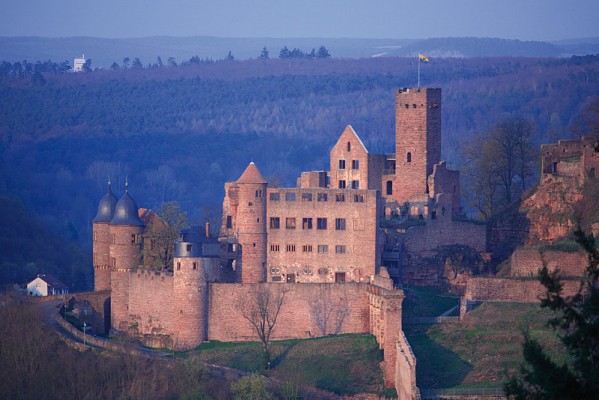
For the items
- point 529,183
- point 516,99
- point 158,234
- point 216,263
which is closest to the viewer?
point 216,263

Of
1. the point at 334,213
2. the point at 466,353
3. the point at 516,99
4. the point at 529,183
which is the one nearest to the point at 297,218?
the point at 334,213

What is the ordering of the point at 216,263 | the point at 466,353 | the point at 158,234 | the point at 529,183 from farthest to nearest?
the point at 529,183
the point at 158,234
the point at 216,263
the point at 466,353

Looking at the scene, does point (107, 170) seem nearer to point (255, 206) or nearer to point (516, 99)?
point (516, 99)

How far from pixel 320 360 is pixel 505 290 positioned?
847 centimetres

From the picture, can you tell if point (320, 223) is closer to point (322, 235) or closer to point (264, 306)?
point (322, 235)

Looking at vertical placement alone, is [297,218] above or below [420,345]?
above

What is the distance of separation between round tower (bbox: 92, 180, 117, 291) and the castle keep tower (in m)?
14.7

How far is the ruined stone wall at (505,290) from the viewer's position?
6762 cm

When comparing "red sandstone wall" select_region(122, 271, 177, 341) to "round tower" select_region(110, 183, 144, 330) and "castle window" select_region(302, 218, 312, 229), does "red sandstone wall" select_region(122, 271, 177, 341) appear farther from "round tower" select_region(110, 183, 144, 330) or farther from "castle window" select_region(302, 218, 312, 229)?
"castle window" select_region(302, 218, 312, 229)

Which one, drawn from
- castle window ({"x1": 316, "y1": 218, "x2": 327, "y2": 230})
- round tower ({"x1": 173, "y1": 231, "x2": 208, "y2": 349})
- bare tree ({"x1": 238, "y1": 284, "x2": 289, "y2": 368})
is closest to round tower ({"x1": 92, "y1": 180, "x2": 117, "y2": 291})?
round tower ({"x1": 173, "y1": 231, "x2": 208, "y2": 349})

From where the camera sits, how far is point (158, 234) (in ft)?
253

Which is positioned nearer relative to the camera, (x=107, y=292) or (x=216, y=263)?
(x=216, y=263)

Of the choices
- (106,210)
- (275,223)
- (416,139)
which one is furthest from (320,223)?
(106,210)

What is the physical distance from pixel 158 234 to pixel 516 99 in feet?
318
